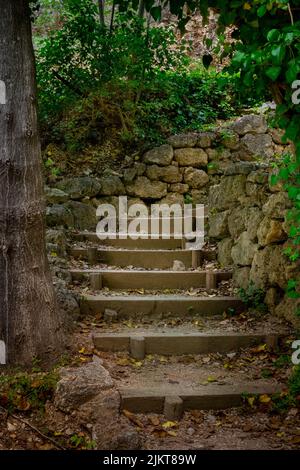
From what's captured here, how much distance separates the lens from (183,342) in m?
4.68

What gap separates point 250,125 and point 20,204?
701cm

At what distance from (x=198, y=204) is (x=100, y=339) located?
5.34 meters

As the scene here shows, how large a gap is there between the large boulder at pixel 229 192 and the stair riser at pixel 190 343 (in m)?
2.01

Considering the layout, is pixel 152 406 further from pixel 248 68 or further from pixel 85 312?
pixel 248 68

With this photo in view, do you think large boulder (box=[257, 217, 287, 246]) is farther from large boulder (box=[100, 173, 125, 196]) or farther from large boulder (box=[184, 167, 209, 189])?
large boulder (box=[184, 167, 209, 189])

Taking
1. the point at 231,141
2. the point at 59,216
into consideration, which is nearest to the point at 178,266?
the point at 59,216

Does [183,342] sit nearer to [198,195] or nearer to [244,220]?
[244,220]

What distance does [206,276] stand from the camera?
5840 mm

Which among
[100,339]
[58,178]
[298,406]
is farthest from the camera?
[58,178]

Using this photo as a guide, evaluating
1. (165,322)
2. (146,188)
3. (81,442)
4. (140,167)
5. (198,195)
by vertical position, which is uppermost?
(140,167)

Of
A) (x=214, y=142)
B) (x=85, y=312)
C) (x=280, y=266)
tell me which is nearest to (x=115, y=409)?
(x=85, y=312)

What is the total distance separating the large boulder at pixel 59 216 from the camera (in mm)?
7145

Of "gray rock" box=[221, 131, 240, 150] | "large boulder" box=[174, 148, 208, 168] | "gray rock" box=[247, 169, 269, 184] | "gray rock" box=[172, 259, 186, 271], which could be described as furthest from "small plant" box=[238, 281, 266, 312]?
"gray rock" box=[221, 131, 240, 150]

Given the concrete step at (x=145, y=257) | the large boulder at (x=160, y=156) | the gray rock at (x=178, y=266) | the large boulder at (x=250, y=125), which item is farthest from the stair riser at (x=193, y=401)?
the large boulder at (x=250, y=125)
